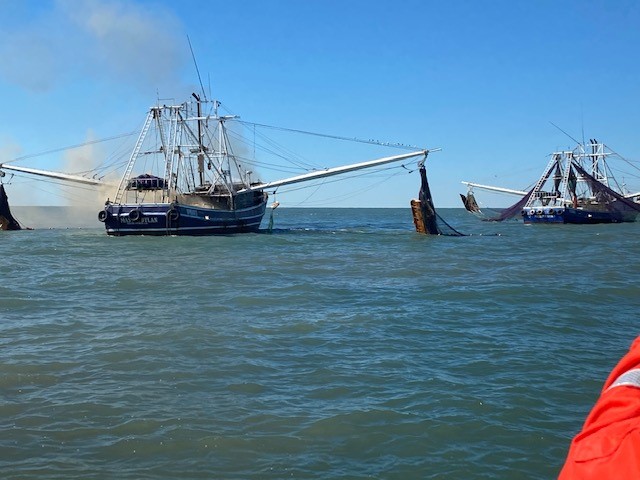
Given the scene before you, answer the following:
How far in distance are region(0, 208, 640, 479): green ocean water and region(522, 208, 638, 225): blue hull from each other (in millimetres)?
50073

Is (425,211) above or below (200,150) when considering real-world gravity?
below

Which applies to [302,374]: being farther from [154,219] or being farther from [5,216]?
[5,216]

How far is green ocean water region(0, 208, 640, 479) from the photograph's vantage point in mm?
6797

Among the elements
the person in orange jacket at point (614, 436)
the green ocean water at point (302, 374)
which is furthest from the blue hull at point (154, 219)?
the person in orange jacket at point (614, 436)

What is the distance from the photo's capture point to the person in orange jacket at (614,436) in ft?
6.62

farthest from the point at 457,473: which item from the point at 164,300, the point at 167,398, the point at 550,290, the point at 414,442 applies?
the point at 550,290

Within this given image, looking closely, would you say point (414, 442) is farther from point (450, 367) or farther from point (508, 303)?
point (508, 303)

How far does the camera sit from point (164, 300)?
17.4 metres

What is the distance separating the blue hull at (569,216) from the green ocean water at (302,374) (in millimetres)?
50073

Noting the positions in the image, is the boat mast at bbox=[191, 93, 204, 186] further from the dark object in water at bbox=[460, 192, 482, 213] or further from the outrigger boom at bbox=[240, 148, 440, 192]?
the dark object in water at bbox=[460, 192, 482, 213]

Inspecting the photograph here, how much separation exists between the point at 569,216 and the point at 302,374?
212 ft

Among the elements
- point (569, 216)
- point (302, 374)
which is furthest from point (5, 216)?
point (569, 216)

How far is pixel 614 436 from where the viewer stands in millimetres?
2127

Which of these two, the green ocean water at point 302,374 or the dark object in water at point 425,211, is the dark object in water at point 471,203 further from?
the green ocean water at point 302,374
